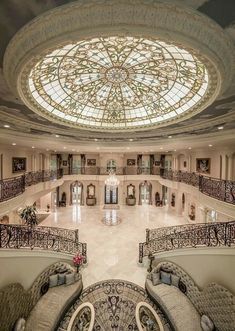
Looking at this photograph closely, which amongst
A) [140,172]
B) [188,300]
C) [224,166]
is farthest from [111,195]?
[188,300]

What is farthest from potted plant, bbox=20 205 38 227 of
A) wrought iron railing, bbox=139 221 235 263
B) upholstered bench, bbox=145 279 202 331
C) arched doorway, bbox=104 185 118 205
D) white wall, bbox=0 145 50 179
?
arched doorway, bbox=104 185 118 205

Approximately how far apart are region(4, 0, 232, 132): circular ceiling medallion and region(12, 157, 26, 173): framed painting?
7.20 metres

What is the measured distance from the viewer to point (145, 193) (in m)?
21.8

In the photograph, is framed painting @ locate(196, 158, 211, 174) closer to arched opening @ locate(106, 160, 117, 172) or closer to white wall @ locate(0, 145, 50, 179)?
arched opening @ locate(106, 160, 117, 172)

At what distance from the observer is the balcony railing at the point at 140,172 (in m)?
8.54

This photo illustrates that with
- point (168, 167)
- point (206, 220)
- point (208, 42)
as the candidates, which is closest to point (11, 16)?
point (208, 42)

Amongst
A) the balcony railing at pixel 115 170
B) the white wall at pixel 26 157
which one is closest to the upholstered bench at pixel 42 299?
the white wall at pixel 26 157

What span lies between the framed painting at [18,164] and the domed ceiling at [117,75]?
5.73 m

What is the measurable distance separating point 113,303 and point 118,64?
967 centimetres

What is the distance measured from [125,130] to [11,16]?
8350mm

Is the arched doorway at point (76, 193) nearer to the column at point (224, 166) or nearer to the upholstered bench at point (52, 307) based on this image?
the upholstered bench at point (52, 307)

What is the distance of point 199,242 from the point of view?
7918 mm

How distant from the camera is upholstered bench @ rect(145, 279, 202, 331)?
6.36 metres

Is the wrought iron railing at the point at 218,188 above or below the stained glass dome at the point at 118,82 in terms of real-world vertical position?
below
